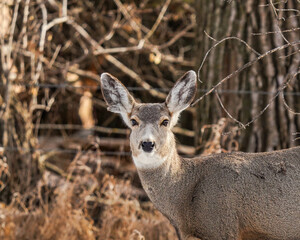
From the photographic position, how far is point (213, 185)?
4133 mm

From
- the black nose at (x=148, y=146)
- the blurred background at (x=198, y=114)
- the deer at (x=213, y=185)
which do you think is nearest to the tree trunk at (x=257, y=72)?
the blurred background at (x=198, y=114)

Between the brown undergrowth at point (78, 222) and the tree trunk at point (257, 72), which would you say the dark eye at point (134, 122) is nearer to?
the brown undergrowth at point (78, 222)

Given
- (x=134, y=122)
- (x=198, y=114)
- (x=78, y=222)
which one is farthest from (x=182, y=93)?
(x=78, y=222)

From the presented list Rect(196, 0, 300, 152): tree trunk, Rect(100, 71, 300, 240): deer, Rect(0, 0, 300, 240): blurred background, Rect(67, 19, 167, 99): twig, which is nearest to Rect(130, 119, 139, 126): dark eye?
Rect(100, 71, 300, 240): deer

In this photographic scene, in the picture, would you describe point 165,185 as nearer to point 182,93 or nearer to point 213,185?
point 213,185

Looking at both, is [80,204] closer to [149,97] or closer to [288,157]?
[288,157]

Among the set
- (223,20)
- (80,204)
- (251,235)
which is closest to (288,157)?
(251,235)

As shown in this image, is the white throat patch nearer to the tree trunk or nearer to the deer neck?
the deer neck

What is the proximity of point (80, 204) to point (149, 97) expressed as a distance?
19.0 ft

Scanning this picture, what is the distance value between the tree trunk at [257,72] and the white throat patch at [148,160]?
67.8 inches

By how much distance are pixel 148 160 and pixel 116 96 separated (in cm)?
70

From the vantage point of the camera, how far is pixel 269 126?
5691mm

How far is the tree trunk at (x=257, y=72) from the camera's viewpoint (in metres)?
5.65

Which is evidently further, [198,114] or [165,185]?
[198,114]
